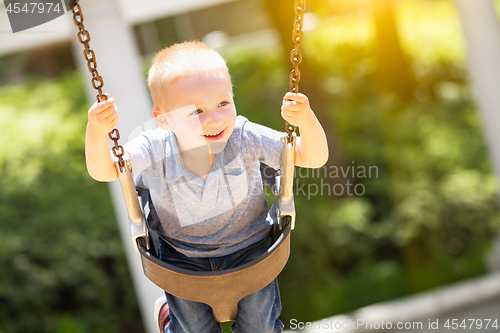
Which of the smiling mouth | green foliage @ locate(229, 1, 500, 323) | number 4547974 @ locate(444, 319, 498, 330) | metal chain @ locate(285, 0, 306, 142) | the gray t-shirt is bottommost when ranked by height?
number 4547974 @ locate(444, 319, 498, 330)

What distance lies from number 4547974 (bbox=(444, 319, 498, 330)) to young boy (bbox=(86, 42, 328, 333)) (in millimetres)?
2673

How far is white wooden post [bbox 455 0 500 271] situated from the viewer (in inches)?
133

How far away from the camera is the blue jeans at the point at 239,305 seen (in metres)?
1.43

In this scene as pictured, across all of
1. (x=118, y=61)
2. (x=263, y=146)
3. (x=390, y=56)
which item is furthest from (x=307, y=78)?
(x=263, y=146)

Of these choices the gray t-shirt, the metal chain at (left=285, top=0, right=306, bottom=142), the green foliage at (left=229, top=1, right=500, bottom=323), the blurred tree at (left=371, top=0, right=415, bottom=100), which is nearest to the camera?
the metal chain at (left=285, top=0, right=306, bottom=142)

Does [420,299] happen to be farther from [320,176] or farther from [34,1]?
[34,1]

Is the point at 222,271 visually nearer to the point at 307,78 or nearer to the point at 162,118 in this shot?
the point at 162,118

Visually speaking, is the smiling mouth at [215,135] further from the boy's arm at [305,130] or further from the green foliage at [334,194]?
the green foliage at [334,194]

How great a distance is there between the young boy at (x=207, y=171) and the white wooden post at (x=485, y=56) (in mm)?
2636

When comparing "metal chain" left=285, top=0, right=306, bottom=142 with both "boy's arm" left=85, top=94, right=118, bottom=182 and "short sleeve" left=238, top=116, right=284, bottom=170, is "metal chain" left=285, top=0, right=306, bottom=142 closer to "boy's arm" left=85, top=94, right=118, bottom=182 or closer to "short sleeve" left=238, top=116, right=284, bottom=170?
"short sleeve" left=238, top=116, right=284, bottom=170

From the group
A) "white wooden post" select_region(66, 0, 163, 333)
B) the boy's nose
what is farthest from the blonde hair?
"white wooden post" select_region(66, 0, 163, 333)

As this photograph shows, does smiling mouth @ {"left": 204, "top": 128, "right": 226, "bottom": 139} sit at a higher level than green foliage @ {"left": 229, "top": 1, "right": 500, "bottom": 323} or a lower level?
higher

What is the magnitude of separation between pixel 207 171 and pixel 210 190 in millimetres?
61

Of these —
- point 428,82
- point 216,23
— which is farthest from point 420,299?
point 216,23
